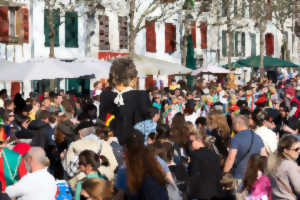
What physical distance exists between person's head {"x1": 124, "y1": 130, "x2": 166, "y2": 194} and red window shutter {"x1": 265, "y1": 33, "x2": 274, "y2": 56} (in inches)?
2154

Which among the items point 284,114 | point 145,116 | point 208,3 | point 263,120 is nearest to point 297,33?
point 208,3

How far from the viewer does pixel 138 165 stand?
18.3 ft

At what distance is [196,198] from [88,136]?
5.89ft

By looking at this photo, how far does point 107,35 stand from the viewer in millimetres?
32844

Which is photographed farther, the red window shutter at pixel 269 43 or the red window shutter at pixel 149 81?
the red window shutter at pixel 269 43

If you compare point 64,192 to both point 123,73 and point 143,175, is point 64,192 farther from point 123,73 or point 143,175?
point 143,175

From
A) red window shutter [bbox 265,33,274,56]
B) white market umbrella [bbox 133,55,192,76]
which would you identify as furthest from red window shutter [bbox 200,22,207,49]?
white market umbrella [bbox 133,55,192,76]

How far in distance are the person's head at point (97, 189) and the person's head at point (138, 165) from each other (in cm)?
107

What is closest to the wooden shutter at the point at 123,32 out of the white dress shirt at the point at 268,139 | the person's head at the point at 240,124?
the white dress shirt at the point at 268,139

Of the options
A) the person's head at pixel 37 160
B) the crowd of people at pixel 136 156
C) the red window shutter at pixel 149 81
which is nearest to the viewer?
the crowd of people at pixel 136 156

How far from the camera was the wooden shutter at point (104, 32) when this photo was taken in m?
32.0

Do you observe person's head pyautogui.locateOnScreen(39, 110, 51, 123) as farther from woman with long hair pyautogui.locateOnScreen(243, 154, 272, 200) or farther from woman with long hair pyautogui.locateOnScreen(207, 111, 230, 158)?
woman with long hair pyautogui.locateOnScreen(243, 154, 272, 200)

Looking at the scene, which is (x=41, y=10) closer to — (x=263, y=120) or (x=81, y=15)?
(x=81, y=15)

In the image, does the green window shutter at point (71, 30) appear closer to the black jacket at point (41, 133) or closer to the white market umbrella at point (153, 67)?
the white market umbrella at point (153, 67)
